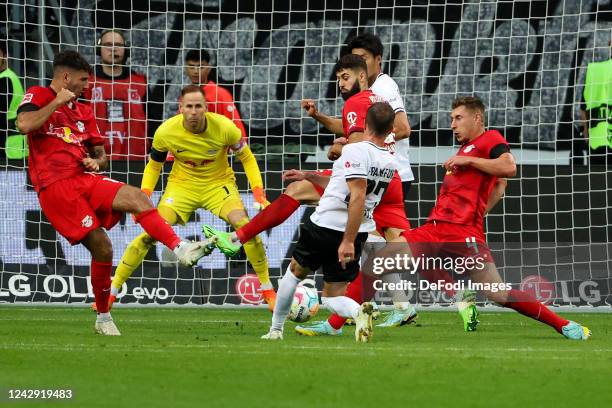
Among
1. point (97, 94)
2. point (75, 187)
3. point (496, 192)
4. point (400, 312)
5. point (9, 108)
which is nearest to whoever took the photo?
point (75, 187)

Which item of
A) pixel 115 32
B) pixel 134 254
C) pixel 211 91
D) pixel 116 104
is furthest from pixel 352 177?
pixel 115 32

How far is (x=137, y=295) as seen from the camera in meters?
13.8

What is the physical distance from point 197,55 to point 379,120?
289 inches

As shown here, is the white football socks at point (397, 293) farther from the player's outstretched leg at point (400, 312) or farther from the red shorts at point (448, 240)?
the red shorts at point (448, 240)

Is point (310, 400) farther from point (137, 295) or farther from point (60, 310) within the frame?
point (137, 295)

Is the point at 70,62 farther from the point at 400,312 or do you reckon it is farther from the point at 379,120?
the point at 400,312

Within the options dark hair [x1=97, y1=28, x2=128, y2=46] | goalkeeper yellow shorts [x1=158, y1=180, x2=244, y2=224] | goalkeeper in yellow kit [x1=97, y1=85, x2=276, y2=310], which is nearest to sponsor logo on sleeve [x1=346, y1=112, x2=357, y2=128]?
goalkeeper in yellow kit [x1=97, y1=85, x2=276, y2=310]

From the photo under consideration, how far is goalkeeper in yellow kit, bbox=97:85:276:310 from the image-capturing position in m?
11.6

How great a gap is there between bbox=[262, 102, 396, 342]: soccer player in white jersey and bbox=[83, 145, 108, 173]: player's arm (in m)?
1.80

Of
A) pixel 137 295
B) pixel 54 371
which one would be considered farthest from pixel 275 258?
pixel 54 371

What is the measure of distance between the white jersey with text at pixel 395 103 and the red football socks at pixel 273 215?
116cm

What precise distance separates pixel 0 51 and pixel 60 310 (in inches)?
127

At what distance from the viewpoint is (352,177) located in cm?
822

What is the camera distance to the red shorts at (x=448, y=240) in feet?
32.4
